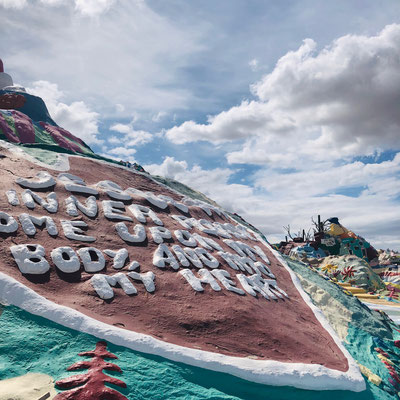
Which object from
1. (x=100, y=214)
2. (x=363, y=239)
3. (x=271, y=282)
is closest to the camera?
(x=100, y=214)

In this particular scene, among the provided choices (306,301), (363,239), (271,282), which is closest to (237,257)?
(271,282)

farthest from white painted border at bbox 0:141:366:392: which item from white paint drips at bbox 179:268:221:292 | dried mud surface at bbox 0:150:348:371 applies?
white paint drips at bbox 179:268:221:292

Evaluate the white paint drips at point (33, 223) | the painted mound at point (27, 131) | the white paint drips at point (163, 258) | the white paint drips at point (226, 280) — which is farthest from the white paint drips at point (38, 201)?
the painted mound at point (27, 131)

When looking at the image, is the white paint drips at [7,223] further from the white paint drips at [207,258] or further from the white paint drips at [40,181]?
the white paint drips at [207,258]

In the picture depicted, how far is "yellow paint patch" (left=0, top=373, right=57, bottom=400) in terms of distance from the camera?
134 inches

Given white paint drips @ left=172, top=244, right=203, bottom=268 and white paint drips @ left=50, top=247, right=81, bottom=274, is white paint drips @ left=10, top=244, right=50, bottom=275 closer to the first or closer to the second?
white paint drips @ left=50, top=247, right=81, bottom=274

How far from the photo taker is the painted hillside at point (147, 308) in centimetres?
415

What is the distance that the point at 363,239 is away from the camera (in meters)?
33.1

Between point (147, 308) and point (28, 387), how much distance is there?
7.11 ft

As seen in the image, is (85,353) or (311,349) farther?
(311,349)

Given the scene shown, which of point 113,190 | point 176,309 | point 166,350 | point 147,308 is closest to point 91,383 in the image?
point 166,350

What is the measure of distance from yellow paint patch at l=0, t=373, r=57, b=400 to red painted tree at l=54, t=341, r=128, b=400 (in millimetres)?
111

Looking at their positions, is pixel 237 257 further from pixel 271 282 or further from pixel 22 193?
pixel 22 193

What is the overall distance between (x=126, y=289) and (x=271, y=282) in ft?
13.6
